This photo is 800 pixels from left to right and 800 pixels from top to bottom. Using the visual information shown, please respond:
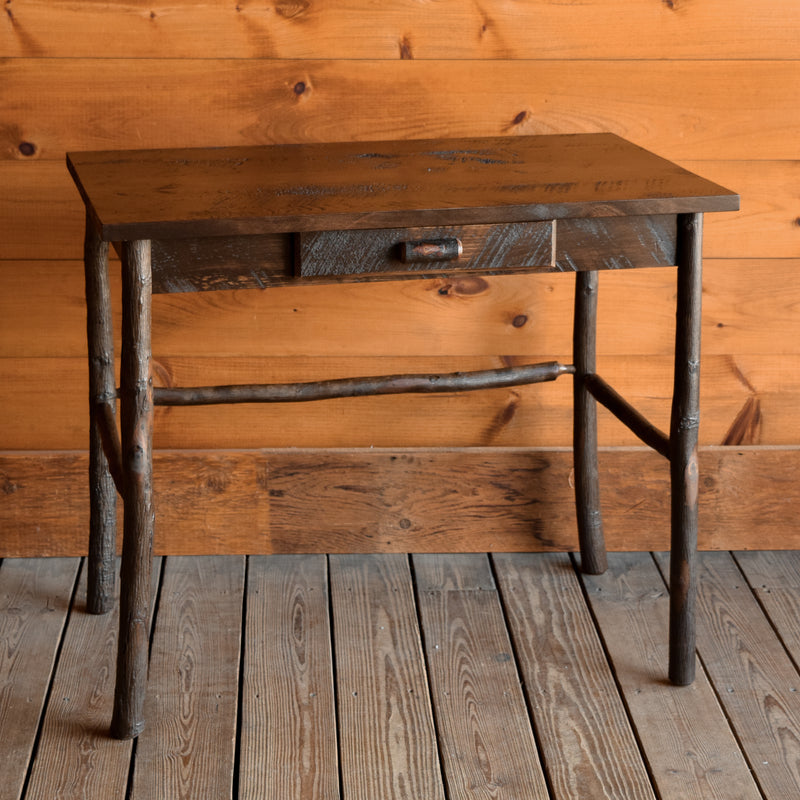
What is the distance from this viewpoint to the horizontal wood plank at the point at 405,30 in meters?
1.80

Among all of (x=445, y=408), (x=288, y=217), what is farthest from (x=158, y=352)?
(x=288, y=217)

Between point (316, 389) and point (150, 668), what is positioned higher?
point (316, 389)

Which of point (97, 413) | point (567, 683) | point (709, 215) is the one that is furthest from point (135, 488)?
point (709, 215)

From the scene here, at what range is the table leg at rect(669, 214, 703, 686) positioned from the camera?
153cm

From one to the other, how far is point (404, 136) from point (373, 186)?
0.42 meters

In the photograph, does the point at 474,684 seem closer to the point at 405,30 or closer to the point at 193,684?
the point at 193,684

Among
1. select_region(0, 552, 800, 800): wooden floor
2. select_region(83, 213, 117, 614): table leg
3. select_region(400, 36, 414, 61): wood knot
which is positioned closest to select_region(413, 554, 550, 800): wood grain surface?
select_region(0, 552, 800, 800): wooden floor

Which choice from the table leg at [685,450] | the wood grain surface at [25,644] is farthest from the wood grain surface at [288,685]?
the table leg at [685,450]

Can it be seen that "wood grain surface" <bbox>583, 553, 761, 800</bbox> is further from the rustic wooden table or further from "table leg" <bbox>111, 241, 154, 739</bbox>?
"table leg" <bbox>111, 241, 154, 739</bbox>

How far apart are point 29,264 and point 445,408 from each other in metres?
0.77

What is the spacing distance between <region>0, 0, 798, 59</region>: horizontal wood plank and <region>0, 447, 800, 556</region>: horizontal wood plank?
689 mm

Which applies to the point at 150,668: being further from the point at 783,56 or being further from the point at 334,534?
the point at 783,56

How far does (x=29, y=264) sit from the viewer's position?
191cm

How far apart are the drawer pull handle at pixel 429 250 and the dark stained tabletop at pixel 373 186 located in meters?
0.03
